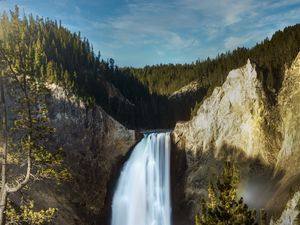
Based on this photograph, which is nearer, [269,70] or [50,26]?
[269,70]

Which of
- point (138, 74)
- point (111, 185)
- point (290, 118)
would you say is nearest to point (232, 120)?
point (290, 118)

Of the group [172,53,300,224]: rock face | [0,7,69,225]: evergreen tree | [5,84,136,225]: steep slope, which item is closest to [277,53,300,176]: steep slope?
[172,53,300,224]: rock face

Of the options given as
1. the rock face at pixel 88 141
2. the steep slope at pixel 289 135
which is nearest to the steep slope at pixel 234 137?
the steep slope at pixel 289 135

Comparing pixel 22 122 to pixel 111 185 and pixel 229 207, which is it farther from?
pixel 111 185

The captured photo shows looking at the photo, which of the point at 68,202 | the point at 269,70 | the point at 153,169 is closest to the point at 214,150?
the point at 153,169

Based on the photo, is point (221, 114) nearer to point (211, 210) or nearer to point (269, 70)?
point (269, 70)

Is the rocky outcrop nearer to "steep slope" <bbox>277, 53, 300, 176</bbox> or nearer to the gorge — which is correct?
the gorge
